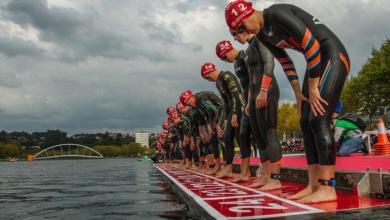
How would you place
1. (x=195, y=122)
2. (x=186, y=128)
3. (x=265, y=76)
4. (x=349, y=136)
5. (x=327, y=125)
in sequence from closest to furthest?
(x=327, y=125), (x=265, y=76), (x=349, y=136), (x=195, y=122), (x=186, y=128)

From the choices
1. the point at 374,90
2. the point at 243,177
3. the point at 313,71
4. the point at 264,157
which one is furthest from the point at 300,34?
the point at 374,90

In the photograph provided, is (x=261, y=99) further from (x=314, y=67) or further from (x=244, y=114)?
(x=244, y=114)

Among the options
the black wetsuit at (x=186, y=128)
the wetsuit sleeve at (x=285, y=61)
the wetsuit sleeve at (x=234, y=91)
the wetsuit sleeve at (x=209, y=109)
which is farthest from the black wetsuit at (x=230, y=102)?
the black wetsuit at (x=186, y=128)

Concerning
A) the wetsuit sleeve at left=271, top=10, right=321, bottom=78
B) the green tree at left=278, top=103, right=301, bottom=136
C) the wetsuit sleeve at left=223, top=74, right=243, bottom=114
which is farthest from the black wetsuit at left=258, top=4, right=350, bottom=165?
the green tree at left=278, top=103, right=301, bottom=136

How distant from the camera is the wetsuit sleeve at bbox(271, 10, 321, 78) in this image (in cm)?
468

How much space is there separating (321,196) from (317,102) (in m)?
1.01

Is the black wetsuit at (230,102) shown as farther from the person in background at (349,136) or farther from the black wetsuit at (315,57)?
the person in background at (349,136)

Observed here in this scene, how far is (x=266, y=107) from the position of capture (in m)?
6.69

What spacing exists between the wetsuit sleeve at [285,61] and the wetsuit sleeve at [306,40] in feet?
2.68

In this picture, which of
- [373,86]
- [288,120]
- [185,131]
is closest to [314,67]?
[185,131]

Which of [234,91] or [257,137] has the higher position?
[234,91]

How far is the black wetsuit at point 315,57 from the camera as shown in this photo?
459 cm

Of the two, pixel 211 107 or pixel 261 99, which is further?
pixel 211 107

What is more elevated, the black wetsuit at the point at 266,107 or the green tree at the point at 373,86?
the green tree at the point at 373,86
